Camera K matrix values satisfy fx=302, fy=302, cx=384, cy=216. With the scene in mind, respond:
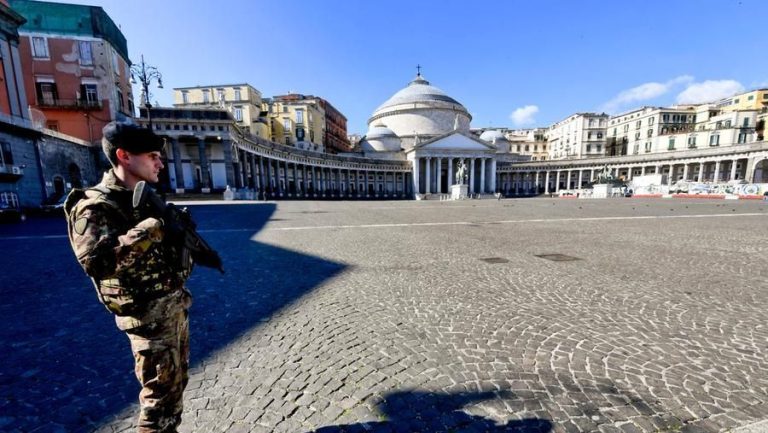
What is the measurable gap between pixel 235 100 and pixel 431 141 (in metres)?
33.9

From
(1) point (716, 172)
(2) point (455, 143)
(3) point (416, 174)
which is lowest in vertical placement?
(1) point (716, 172)

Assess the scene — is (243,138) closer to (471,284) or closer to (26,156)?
(26,156)

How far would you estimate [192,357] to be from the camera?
2918 mm

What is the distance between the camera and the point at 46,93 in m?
29.4

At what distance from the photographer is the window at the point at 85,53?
29.5m

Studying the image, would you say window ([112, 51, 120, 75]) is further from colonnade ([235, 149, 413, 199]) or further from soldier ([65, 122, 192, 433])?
soldier ([65, 122, 192, 433])

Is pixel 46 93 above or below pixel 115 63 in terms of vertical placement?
below

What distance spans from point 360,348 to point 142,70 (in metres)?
20.8

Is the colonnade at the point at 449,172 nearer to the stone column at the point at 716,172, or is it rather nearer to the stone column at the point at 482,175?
the stone column at the point at 482,175

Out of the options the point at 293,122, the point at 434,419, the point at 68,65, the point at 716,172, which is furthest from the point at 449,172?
the point at 434,419

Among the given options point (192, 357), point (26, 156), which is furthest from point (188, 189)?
point (192, 357)

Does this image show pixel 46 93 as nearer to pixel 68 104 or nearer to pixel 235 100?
pixel 68 104

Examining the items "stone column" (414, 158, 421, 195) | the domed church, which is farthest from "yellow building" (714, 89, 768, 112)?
"stone column" (414, 158, 421, 195)

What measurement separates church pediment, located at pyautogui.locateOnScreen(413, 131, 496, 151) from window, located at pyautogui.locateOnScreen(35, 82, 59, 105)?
46.8m
